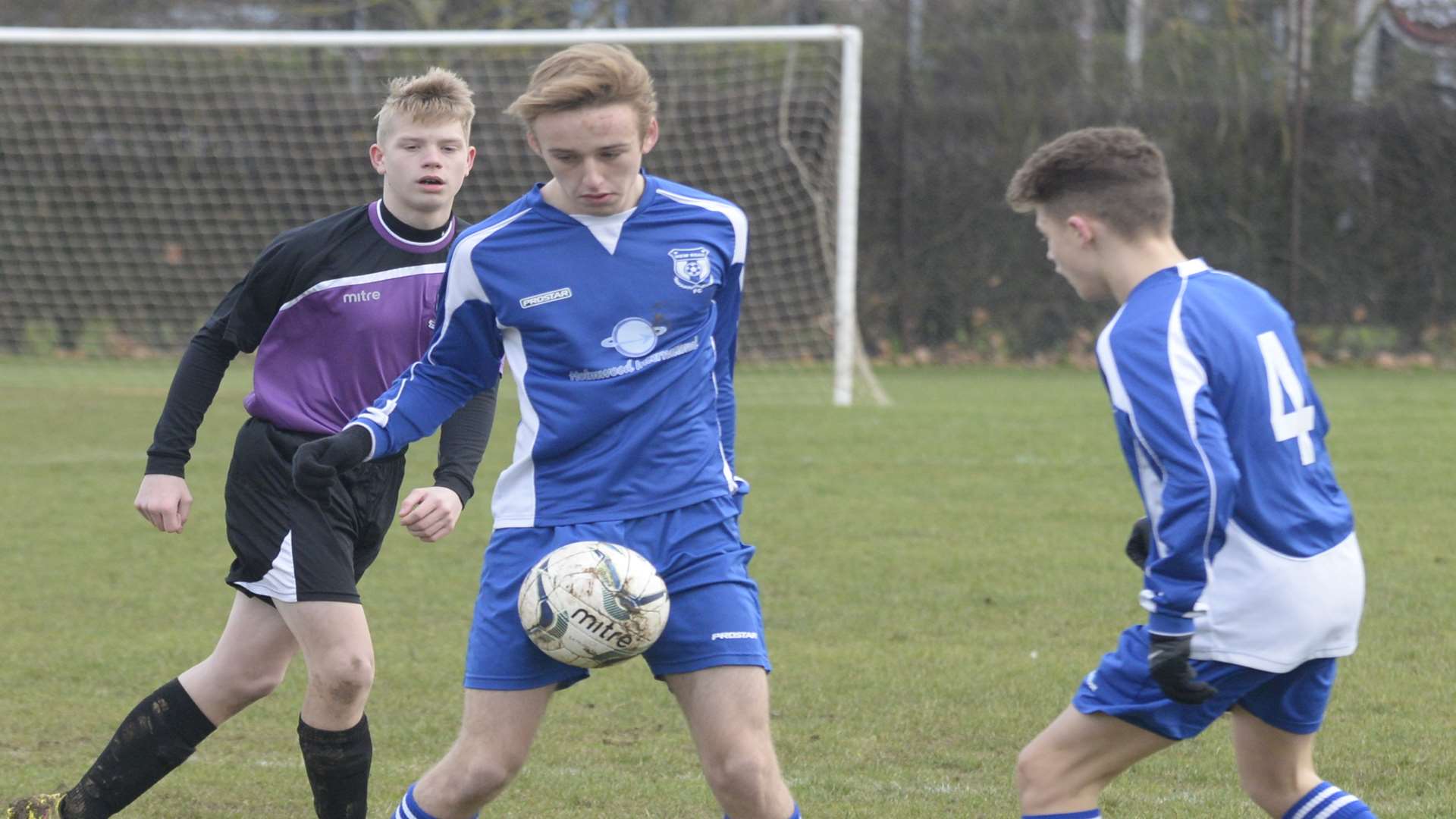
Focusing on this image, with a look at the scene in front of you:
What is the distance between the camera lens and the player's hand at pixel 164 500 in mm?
3912

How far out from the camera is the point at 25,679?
18.5ft

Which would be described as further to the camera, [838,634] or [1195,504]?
[838,634]

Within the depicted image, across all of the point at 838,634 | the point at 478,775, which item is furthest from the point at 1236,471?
the point at 838,634

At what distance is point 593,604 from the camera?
3150 mm

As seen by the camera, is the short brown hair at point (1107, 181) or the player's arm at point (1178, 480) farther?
the short brown hair at point (1107, 181)

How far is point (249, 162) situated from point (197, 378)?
13812mm

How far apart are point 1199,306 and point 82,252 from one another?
15824mm

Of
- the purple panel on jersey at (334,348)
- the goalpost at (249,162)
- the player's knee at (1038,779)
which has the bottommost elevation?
the goalpost at (249,162)

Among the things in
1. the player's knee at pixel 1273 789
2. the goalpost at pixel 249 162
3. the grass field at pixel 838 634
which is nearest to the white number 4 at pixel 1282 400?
the player's knee at pixel 1273 789

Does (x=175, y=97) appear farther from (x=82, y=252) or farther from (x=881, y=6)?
(x=881, y=6)

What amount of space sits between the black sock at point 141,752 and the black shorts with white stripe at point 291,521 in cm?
35

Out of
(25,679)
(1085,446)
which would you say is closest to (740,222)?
(25,679)

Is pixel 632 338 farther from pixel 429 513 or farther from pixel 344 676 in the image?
pixel 344 676

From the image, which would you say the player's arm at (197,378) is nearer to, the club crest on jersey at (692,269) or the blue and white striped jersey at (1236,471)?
the club crest on jersey at (692,269)
